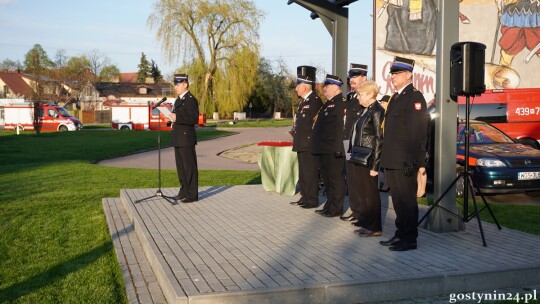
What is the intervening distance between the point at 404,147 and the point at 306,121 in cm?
342

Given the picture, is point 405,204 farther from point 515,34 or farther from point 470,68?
point 515,34

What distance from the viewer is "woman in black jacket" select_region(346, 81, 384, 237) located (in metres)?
7.56

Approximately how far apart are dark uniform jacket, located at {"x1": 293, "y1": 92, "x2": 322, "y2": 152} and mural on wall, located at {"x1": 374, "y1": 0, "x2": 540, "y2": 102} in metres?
8.12

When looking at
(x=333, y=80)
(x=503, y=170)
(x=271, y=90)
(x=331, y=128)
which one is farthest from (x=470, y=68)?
(x=271, y=90)

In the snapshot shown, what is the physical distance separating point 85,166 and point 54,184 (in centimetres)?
523

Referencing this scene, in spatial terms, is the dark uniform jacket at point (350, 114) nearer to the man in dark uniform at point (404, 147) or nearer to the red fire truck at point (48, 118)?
the man in dark uniform at point (404, 147)

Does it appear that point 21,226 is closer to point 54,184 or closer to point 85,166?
point 54,184

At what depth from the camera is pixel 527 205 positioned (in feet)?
38.4

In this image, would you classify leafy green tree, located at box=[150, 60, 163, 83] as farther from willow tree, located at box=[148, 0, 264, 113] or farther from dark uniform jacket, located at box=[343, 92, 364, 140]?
dark uniform jacket, located at box=[343, 92, 364, 140]

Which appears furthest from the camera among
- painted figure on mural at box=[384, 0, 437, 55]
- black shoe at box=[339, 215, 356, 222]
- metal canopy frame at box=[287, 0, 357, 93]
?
painted figure on mural at box=[384, 0, 437, 55]

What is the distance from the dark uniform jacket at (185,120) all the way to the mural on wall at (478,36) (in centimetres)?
845

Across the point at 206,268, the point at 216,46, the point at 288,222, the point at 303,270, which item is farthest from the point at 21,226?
the point at 216,46

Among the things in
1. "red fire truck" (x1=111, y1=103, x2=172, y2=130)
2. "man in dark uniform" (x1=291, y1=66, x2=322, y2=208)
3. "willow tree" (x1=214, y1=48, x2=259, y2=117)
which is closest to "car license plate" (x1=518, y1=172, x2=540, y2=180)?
"man in dark uniform" (x1=291, y1=66, x2=322, y2=208)

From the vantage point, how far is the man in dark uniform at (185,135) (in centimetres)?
1084
